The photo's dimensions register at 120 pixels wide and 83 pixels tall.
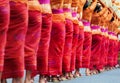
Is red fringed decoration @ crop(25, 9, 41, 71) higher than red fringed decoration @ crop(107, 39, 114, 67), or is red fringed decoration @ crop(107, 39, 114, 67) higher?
red fringed decoration @ crop(25, 9, 41, 71)

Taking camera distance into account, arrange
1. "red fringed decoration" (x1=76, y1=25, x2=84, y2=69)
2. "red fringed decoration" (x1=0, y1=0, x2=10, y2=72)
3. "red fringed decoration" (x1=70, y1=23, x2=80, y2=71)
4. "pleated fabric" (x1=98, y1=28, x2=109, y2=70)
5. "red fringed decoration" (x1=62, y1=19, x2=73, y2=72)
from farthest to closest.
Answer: "pleated fabric" (x1=98, y1=28, x2=109, y2=70)
"red fringed decoration" (x1=76, y1=25, x2=84, y2=69)
"red fringed decoration" (x1=70, y1=23, x2=80, y2=71)
"red fringed decoration" (x1=62, y1=19, x2=73, y2=72)
"red fringed decoration" (x1=0, y1=0, x2=10, y2=72)

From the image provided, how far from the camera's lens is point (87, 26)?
9.86 m

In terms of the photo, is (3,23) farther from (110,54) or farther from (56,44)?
(110,54)

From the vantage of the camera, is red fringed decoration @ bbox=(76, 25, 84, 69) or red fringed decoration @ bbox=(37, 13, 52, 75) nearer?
red fringed decoration @ bbox=(37, 13, 52, 75)

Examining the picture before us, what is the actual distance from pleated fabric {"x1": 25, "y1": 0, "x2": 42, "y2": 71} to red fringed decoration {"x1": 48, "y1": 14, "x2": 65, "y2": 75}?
1435 mm

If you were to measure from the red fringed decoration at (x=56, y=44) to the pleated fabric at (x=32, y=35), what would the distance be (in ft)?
4.71

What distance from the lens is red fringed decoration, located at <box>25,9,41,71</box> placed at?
16.2ft

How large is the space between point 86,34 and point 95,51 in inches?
75.4

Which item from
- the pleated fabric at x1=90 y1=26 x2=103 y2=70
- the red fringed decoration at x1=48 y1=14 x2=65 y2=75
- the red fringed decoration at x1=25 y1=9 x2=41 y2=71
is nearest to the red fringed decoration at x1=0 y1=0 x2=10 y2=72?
the red fringed decoration at x1=25 y1=9 x2=41 y2=71

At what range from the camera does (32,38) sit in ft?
16.6

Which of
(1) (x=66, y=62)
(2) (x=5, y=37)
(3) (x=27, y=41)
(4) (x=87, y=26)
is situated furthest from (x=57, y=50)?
(4) (x=87, y=26)

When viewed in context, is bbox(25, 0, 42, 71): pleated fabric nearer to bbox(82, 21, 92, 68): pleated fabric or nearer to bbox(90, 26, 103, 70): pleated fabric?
bbox(82, 21, 92, 68): pleated fabric

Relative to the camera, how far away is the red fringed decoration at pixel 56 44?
6.53 meters

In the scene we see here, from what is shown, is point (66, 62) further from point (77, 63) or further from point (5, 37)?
point (5, 37)
